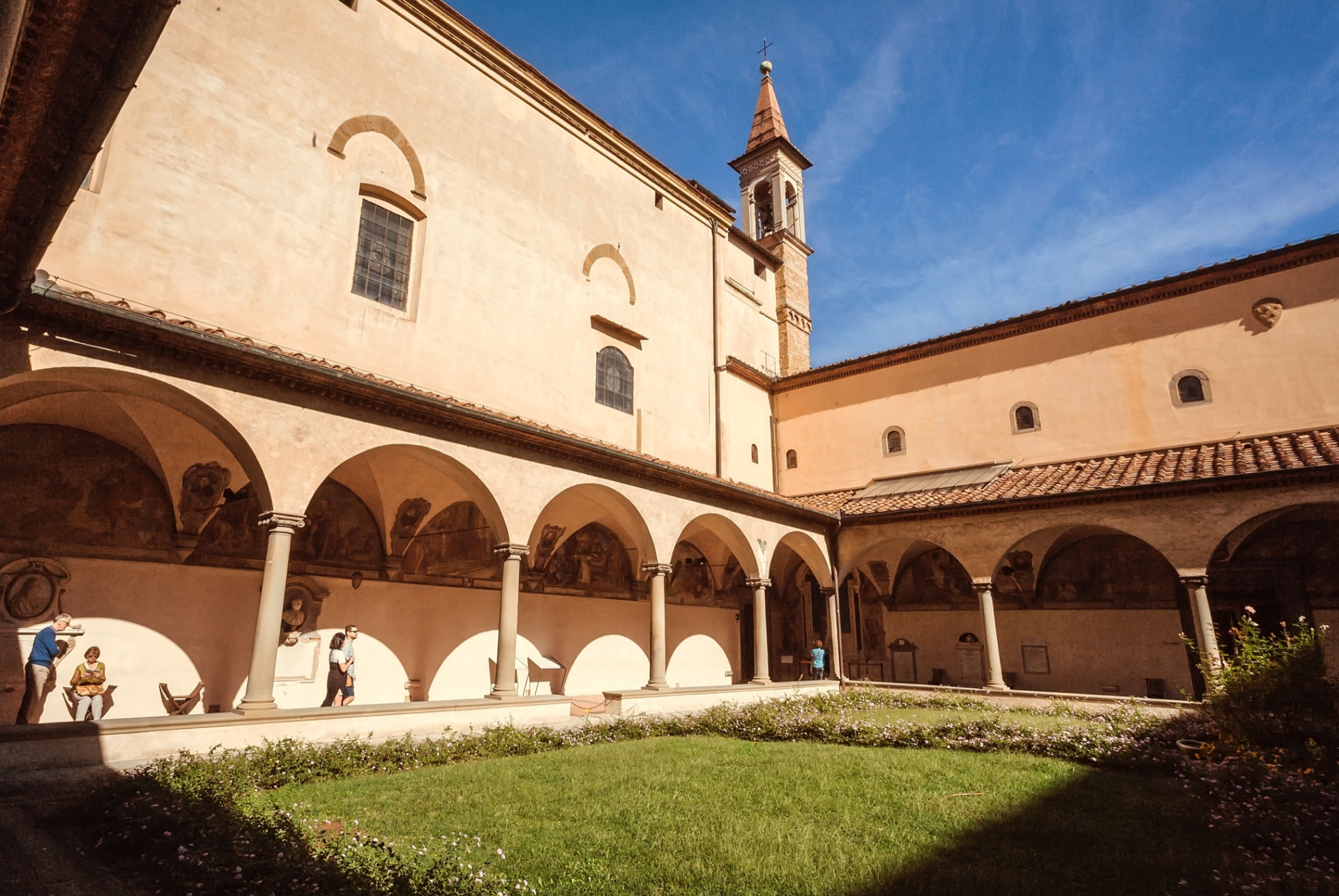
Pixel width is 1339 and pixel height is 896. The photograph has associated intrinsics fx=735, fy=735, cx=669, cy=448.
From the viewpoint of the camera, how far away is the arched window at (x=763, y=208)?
1014 inches

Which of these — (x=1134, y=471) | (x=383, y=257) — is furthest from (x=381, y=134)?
(x=1134, y=471)

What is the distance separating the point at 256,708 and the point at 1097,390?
672 inches

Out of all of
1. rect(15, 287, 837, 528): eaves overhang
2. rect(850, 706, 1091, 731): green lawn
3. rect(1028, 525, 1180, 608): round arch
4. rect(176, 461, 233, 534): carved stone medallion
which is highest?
rect(15, 287, 837, 528): eaves overhang

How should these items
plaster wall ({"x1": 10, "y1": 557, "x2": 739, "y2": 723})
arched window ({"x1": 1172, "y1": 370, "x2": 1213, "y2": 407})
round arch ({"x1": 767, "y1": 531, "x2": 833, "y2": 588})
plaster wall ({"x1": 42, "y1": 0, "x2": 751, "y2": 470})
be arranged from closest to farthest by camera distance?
1. plaster wall ({"x1": 10, "y1": 557, "x2": 739, "y2": 723})
2. plaster wall ({"x1": 42, "y1": 0, "x2": 751, "y2": 470})
3. arched window ({"x1": 1172, "y1": 370, "x2": 1213, "y2": 407})
4. round arch ({"x1": 767, "y1": 531, "x2": 833, "y2": 588})

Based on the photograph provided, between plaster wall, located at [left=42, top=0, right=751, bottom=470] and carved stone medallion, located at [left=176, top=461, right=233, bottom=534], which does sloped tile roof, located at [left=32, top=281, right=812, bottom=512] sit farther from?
carved stone medallion, located at [left=176, top=461, right=233, bottom=534]

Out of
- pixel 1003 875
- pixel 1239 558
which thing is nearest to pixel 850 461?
pixel 1239 558

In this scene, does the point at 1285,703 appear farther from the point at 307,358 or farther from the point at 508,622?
the point at 307,358

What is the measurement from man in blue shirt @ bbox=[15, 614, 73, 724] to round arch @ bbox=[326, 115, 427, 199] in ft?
25.5

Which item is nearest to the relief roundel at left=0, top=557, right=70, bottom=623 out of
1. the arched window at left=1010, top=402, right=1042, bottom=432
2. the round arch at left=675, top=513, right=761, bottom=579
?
the round arch at left=675, top=513, right=761, bottom=579

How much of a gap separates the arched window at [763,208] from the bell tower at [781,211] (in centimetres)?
2

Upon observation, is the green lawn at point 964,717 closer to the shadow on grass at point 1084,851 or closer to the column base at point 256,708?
the shadow on grass at point 1084,851

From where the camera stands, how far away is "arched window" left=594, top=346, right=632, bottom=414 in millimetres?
15781

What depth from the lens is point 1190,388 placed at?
1557 cm

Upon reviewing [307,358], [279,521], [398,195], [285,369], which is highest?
[398,195]
